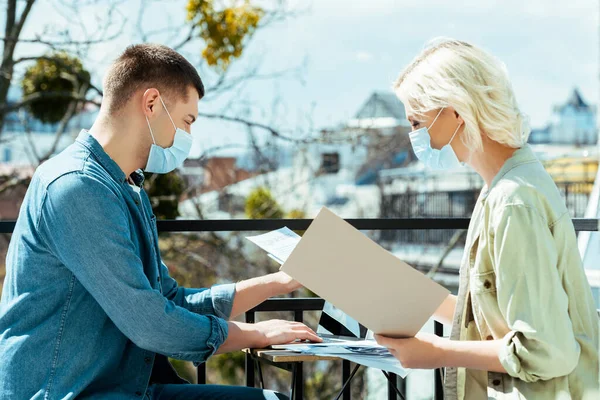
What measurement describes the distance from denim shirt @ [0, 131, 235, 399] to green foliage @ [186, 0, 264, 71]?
6.01m

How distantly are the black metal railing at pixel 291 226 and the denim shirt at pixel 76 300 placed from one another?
71 cm

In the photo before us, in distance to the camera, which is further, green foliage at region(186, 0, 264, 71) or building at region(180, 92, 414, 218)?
building at region(180, 92, 414, 218)

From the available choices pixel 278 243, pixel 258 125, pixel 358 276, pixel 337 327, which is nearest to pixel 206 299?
pixel 278 243

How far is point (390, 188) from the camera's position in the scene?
12641mm

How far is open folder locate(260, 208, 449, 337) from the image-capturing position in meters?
1.34

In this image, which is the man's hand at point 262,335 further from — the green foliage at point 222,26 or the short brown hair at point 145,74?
the green foliage at point 222,26

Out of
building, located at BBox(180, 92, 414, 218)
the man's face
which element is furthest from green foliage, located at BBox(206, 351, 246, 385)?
the man's face

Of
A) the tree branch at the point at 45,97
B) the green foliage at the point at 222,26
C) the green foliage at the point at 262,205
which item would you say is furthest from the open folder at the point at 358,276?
the green foliage at the point at 262,205

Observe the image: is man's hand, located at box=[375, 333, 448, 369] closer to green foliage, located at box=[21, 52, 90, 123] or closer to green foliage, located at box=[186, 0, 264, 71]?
green foliage, located at box=[186, 0, 264, 71]

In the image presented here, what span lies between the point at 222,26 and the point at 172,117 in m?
5.84

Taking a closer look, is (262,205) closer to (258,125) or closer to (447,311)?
(258,125)

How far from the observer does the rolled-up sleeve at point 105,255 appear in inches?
52.8

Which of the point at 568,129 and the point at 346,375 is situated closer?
the point at 346,375

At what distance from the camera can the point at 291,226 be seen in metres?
2.28
